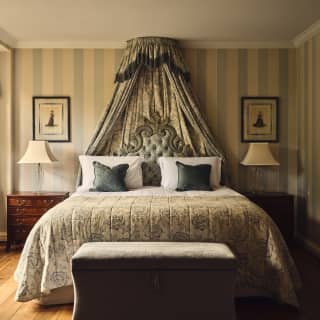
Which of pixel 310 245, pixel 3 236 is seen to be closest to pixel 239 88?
pixel 310 245

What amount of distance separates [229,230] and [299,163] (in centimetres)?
258

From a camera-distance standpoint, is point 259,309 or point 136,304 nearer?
point 136,304

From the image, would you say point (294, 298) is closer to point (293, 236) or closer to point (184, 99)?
point (293, 236)

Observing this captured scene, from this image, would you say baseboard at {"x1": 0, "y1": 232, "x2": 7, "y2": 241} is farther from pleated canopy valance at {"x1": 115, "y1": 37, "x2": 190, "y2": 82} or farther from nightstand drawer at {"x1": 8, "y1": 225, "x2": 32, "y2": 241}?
pleated canopy valance at {"x1": 115, "y1": 37, "x2": 190, "y2": 82}

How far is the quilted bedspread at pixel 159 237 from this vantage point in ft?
10.0

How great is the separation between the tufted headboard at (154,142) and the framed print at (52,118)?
0.85 metres

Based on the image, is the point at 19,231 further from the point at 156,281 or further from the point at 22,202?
the point at 156,281

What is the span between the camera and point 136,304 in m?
2.60

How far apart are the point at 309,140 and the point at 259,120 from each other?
724 millimetres

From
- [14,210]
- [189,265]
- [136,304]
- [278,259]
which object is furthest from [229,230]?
[14,210]

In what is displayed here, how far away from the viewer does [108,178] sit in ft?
14.5

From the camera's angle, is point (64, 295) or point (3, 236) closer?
point (64, 295)

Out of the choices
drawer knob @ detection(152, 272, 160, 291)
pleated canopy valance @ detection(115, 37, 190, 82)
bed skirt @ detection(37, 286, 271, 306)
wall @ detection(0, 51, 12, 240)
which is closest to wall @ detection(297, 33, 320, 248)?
pleated canopy valance @ detection(115, 37, 190, 82)

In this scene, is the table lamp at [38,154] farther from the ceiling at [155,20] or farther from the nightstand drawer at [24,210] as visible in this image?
the ceiling at [155,20]
